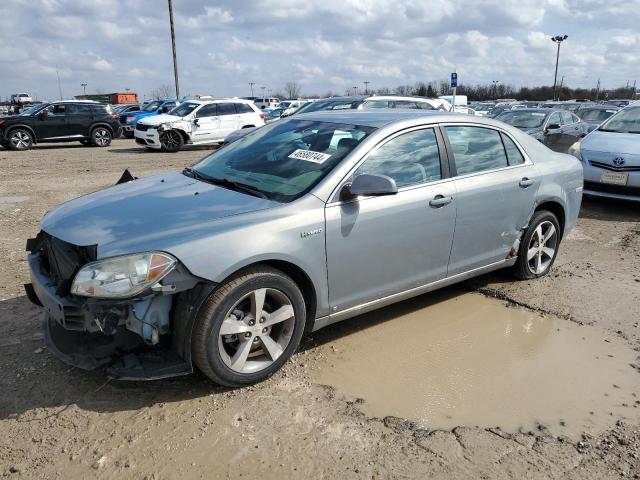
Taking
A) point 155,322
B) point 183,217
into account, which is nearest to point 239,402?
point 155,322

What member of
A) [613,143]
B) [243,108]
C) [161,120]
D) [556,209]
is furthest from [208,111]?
[556,209]

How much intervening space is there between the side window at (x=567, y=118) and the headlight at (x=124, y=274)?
1238cm

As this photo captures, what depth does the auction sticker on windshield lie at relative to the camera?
363cm

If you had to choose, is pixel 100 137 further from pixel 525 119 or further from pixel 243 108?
pixel 525 119

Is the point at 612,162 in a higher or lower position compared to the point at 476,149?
lower

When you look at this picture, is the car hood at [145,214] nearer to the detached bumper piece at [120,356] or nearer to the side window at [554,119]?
the detached bumper piece at [120,356]

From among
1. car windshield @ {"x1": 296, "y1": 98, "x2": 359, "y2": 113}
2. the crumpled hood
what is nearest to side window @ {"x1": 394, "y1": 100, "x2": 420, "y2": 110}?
car windshield @ {"x1": 296, "y1": 98, "x2": 359, "y2": 113}

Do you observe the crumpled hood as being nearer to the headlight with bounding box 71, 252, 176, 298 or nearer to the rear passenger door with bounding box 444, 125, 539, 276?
the rear passenger door with bounding box 444, 125, 539, 276

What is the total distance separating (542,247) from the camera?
504 cm

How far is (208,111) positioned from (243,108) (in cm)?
128

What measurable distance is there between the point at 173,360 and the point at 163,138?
14.8m

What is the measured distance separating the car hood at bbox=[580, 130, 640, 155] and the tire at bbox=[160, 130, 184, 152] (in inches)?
478

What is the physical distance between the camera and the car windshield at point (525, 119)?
40.1 ft

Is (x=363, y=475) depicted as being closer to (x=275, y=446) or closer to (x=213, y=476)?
(x=275, y=446)
